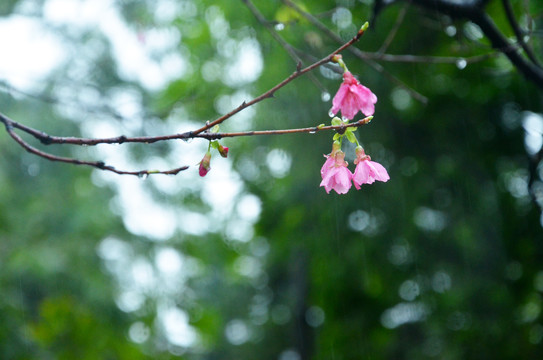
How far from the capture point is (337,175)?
1128 mm

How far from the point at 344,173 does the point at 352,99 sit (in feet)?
0.58

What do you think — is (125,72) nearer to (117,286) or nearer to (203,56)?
(203,56)

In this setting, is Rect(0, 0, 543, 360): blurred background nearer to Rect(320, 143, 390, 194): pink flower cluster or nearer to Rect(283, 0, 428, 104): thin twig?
Rect(283, 0, 428, 104): thin twig

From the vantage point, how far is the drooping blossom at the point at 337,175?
1123 millimetres

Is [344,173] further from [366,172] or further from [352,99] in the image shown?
[352,99]

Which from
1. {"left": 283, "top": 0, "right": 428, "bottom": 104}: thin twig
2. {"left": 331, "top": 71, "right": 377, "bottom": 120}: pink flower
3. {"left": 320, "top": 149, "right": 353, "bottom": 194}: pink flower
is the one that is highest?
{"left": 283, "top": 0, "right": 428, "bottom": 104}: thin twig

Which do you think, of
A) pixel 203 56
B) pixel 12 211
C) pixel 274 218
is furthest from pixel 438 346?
pixel 12 211

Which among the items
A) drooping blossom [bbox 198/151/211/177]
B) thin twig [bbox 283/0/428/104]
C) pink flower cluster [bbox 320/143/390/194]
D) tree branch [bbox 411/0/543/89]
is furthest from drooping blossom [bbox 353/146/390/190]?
tree branch [bbox 411/0/543/89]

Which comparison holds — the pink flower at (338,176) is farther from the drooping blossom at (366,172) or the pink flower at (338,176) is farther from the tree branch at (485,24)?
the tree branch at (485,24)

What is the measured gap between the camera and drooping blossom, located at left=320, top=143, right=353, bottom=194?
112cm

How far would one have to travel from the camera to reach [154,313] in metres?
4.89

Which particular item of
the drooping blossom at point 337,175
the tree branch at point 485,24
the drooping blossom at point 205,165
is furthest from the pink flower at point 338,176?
the tree branch at point 485,24

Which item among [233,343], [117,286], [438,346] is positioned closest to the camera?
[438,346]

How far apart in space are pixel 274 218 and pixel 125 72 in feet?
10.5
